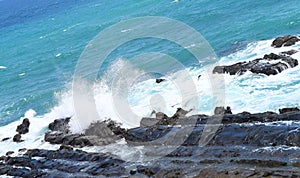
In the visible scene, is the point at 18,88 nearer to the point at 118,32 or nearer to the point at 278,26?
the point at 118,32

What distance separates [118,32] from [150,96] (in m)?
33.2

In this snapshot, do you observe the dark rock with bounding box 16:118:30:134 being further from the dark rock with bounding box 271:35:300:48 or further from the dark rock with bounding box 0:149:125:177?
the dark rock with bounding box 271:35:300:48

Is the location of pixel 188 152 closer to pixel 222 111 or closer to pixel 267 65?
pixel 222 111

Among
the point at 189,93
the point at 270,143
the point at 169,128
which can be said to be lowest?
the point at 270,143

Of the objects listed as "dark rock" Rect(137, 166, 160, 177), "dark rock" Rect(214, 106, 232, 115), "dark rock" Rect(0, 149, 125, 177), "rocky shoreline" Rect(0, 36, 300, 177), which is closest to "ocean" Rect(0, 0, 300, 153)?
"dark rock" Rect(214, 106, 232, 115)

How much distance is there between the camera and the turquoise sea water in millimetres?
40322

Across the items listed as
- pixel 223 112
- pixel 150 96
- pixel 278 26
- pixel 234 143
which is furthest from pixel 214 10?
pixel 234 143

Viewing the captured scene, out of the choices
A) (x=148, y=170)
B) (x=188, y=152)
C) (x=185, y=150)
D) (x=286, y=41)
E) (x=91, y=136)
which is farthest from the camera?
(x=286, y=41)

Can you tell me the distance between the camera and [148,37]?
57.4m

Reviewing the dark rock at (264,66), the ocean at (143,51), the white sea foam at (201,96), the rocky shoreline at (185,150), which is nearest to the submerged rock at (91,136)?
the rocky shoreline at (185,150)

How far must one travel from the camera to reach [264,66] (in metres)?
32.0

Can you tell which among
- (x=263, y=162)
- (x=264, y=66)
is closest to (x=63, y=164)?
(x=263, y=162)

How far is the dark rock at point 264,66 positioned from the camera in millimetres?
31223

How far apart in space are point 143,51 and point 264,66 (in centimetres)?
2162
